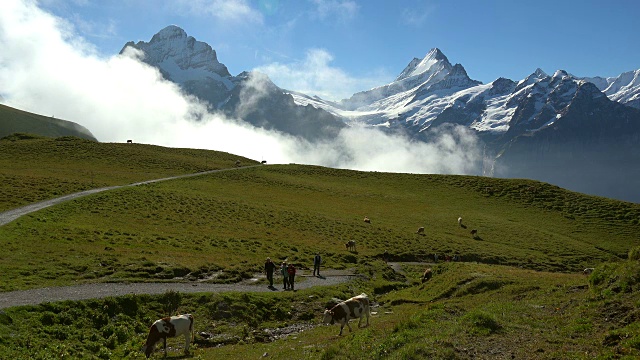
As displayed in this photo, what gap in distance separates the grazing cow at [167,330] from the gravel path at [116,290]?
7181mm

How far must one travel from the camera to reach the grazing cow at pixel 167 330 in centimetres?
1926

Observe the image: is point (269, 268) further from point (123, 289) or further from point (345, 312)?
point (345, 312)

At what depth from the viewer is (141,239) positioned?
4244cm

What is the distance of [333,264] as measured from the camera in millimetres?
45125

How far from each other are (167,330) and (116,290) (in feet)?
31.0

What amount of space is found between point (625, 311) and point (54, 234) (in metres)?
40.8

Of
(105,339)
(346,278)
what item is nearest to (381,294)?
A: (346,278)

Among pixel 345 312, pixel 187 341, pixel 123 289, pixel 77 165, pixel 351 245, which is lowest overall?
pixel 187 341

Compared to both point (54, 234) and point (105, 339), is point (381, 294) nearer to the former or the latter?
point (105, 339)

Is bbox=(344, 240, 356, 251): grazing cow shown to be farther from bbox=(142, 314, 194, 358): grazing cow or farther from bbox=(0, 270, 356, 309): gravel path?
bbox=(142, 314, 194, 358): grazing cow

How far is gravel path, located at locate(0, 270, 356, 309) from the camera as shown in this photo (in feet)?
76.9

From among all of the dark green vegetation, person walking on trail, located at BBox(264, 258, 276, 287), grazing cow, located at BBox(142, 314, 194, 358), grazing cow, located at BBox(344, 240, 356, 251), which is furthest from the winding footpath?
grazing cow, located at BBox(344, 240, 356, 251)

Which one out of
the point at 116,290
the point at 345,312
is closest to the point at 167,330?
the point at 345,312

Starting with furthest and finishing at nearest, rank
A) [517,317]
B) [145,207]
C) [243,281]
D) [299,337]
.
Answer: [145,207]
[243,281]
[299,337]
[517,317]
